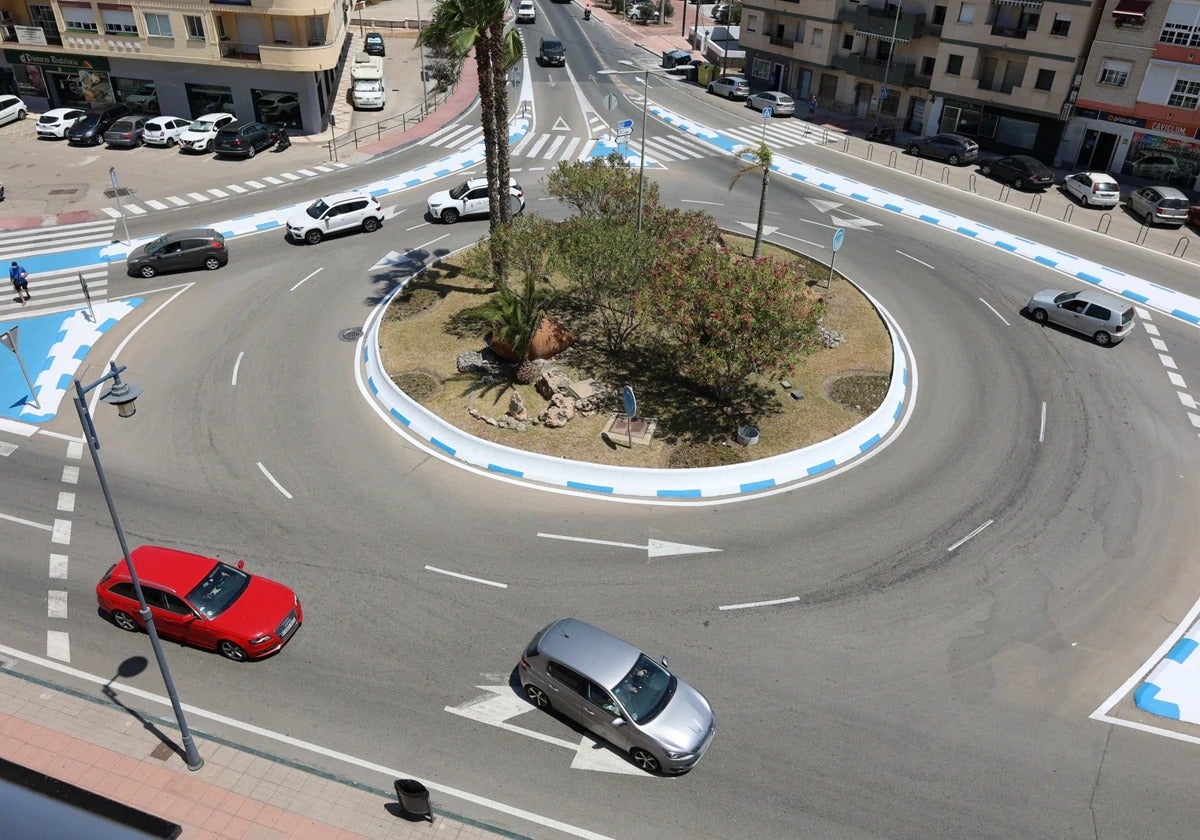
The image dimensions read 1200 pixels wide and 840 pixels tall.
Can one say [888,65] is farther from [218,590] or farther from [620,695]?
[218,590]

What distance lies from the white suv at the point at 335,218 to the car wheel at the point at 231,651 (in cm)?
2723

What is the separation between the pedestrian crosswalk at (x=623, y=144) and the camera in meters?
54.7

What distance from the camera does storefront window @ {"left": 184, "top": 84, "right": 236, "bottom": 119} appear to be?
55.8m

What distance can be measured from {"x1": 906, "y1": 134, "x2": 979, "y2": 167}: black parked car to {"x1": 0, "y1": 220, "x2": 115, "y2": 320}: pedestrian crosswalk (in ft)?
165

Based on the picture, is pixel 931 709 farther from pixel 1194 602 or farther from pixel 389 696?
pixel 389 696

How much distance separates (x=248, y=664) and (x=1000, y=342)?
98.8ft

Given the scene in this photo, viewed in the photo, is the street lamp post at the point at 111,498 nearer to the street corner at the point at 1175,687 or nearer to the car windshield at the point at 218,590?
the car windshield at the point at 218,590

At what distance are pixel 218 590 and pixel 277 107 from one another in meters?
47.2

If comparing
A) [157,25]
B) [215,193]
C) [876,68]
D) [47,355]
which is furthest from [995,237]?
[157,25]

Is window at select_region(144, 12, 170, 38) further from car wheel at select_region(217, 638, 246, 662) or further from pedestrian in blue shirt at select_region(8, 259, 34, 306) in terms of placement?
car wheel at select_region(217, 638, 246, 662)

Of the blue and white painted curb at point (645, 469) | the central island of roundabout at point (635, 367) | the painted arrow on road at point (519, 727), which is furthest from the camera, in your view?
the central island of roundabout at point (635, 367)

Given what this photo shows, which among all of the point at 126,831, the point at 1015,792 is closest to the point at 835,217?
the point at 1015,792

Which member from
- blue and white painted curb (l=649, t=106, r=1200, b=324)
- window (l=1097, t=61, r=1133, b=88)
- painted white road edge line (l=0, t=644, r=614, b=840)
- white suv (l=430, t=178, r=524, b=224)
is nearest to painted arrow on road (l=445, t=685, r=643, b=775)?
painted white road edge line (l=0, t=644, r=614, b=840)

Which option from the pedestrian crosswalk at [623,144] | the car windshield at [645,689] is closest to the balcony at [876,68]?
the pedestrian crosswalk at [623,144]
